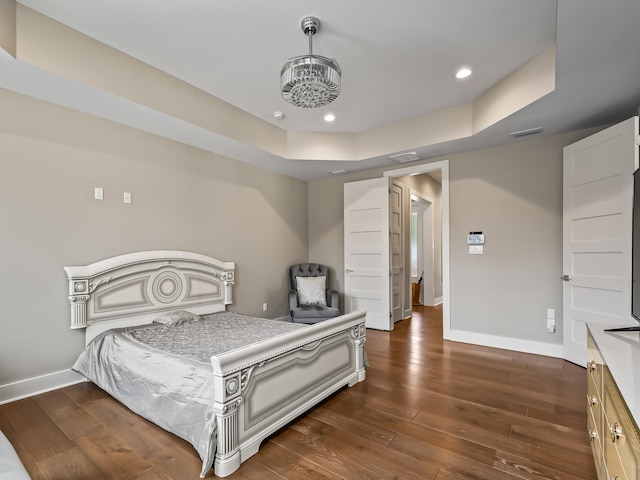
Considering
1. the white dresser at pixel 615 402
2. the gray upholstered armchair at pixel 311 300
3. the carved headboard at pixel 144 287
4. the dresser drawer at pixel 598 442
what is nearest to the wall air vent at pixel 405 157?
the gray upholstered armchair at pixel 311 300

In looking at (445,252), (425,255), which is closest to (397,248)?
(445,252)

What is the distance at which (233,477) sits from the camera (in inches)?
65.3

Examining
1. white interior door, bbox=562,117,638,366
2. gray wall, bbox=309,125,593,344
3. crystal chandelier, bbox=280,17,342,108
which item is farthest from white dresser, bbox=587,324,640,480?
crystal chandelier, bbox=280,17,342,108

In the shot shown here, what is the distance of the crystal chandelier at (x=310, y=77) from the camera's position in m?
2.02

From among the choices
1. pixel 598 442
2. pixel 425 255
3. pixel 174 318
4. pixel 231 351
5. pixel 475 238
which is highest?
pixel 475 238

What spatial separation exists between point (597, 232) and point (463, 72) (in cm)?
205

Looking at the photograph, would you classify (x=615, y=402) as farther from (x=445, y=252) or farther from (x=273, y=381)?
(x=445, y=252)

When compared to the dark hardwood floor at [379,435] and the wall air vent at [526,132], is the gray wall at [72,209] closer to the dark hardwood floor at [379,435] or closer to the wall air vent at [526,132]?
the dark hardwood floor at [379,435]

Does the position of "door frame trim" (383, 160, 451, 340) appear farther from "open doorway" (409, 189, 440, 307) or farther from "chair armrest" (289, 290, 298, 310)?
"open doorway" (409, 189, 440, 307)

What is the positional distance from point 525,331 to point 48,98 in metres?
5.45

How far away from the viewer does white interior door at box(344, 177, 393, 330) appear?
4750 millimetres

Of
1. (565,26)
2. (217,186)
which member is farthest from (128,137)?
(565,26)

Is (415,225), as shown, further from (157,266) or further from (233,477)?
(233,477)

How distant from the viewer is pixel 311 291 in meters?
4.70
